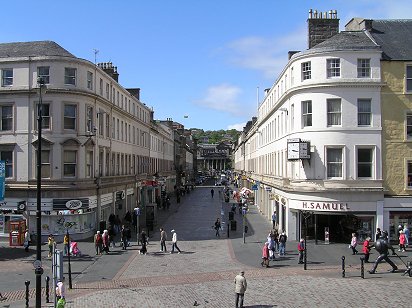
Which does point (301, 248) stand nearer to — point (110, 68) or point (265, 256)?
point (265, 256)

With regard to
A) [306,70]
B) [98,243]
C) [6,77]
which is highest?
[306,70]

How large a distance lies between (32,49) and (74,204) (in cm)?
1255

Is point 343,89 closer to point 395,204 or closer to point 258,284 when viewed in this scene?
point 395,204

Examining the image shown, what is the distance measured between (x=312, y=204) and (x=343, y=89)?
7.98m

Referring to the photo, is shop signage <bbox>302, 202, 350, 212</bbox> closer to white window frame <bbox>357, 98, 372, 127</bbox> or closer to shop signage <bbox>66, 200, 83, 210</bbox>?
white window frame <bbox>357, 98, 372, 127</bbox>

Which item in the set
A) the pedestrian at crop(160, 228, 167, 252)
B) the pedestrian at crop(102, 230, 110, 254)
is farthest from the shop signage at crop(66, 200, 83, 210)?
the pedestrian at crop(160, 228, 167, 252)

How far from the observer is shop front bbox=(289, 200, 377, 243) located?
3103 centimetres

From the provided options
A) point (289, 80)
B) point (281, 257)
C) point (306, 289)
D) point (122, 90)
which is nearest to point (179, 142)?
point (122, 90)

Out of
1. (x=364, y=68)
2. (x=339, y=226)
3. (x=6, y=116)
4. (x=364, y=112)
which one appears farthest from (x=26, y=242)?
(x=364, y=68)

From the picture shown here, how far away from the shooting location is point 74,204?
3422cm

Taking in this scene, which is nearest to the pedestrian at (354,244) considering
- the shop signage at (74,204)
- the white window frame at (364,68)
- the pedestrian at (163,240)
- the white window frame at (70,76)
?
the white window frame at (364,68)

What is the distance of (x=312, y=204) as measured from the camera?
1241 inches

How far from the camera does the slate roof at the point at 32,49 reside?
35.4 meters

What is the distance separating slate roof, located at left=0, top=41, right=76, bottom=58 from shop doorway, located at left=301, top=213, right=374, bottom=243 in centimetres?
2163
